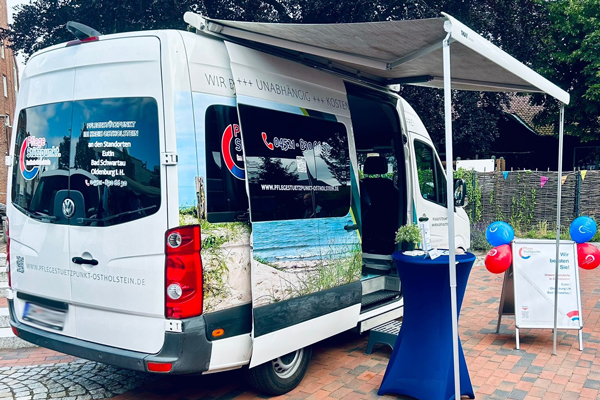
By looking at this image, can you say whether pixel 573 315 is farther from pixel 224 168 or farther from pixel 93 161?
pixel 93 161

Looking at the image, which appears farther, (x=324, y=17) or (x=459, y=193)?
(x=324, y=17)

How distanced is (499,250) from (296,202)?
2528 millimetres

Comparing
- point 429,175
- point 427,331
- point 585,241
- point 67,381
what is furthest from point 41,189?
point 585,241

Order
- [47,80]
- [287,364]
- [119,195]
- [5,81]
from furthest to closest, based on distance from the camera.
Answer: [5,81]
[287,364]
[47,80]
[119,195]

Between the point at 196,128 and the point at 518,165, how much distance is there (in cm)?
2366

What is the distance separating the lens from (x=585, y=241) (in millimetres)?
5363

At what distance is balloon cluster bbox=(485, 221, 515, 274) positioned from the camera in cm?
525

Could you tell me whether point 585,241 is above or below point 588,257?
above

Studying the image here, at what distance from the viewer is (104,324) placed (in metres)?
3.38

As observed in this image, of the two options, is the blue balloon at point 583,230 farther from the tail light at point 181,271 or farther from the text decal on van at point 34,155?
the text decal on van at point 34,155

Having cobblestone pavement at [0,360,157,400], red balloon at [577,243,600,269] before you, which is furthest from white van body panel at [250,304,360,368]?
red balloon at [577,243,600,269]

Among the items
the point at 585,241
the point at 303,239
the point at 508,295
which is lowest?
the point at 508,295

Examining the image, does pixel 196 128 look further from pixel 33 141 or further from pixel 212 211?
pixel 33 141

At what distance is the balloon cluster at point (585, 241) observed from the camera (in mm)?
5246
